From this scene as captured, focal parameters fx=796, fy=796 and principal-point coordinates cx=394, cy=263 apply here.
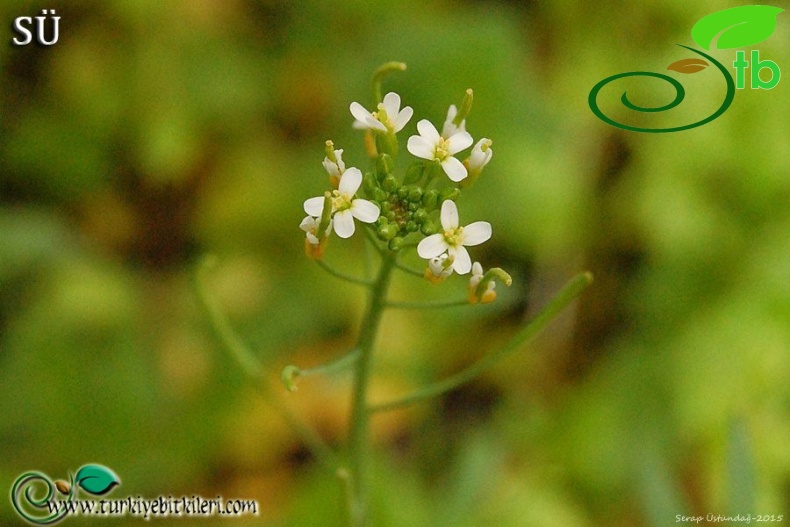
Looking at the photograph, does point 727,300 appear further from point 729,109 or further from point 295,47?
point 295,47

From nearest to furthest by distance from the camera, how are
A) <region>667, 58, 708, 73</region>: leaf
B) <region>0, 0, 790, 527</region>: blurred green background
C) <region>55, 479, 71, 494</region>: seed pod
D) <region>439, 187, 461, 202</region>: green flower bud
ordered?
<region>439, 187, 461, 202</region>: green flower bud → <region>55, 479, 71, 494</region>: seed pod → <region>0, 0, 790, 527</region>: blurred green background → <region>667, 58, 708, 73</region>: leaf

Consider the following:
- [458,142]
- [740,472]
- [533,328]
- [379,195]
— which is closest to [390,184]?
[379,195]

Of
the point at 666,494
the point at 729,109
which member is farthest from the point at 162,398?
the point at 729,109

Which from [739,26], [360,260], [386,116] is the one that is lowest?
[386,116]

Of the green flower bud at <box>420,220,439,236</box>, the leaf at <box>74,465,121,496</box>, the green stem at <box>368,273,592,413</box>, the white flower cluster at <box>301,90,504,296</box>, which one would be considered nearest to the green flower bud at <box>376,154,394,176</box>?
the white flower cluster at <box>301,90,504,296</box>

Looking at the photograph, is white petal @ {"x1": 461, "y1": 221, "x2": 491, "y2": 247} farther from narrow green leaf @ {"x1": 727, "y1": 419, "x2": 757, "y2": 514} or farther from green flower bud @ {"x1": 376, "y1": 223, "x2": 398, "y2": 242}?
narrow green leaf @ {"x1": 727, "y1": 419, "x2": 757, "y2": 514}

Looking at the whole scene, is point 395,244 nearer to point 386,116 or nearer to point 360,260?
point 386,116

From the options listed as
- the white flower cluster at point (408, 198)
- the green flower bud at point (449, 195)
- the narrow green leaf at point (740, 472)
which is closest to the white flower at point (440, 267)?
the white flower cluster at point (408, 198)
